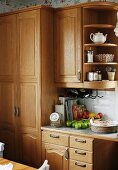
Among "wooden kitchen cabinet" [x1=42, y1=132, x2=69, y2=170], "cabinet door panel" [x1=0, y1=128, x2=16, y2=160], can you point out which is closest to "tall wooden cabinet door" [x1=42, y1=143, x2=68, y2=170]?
"wooden kitchen cabinet" [x1=42, y1=132, x2=69, y2=170]

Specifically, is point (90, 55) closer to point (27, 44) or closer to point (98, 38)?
point (98, 38)

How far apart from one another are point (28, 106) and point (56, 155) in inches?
28.7

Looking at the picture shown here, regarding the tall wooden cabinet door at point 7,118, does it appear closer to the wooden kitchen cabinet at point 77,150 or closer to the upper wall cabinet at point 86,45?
the wooden kitchen cabinet at point 77,150

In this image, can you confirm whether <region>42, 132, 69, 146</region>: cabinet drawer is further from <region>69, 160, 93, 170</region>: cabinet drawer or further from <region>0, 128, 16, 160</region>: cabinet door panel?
<region>0, 128, 16, 160</region>: cabinet door panel

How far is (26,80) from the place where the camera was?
3895 mm

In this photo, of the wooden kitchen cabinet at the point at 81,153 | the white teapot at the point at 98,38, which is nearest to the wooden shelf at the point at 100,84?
the white teapot at the point at 98,38

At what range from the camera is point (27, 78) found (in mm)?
3887

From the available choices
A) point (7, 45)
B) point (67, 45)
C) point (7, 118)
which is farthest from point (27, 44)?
point (7, 118)

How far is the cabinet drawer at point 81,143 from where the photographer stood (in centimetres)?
330

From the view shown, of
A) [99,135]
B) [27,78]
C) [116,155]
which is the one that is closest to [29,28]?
[27,78]

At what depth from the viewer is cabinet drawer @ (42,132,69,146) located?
11.6ft

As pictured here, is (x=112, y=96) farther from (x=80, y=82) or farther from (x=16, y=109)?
(x=16, y=109)

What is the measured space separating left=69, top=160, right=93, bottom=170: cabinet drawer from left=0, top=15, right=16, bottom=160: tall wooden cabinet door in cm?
97

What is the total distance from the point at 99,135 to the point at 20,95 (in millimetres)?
1239
